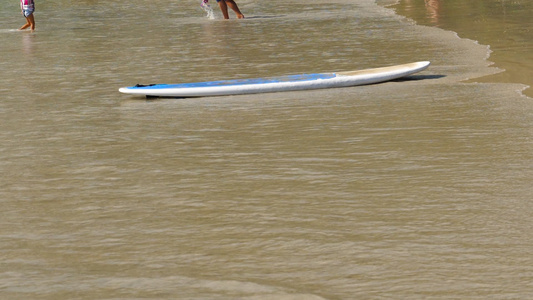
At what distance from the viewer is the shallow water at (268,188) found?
16.6 ft

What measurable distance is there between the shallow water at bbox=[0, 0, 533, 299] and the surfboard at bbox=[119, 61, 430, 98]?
0.15 m

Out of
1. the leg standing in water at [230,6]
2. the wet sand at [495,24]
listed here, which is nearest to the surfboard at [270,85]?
the wet sand at [495,24]

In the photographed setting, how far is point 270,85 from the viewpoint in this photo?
1147 centimetres

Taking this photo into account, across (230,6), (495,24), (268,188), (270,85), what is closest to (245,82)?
(270,85)

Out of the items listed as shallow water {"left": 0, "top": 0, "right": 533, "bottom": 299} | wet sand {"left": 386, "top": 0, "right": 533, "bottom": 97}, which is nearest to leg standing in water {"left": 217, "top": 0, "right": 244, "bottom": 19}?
wet sand {"left": 386, "top": 0, "right": 533, "bottom": 97}

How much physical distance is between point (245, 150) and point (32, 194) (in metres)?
2.04

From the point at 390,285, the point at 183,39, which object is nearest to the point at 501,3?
the point at 183,39

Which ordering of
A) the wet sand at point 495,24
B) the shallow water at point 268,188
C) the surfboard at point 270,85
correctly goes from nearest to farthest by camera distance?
the shallow water at point 268,188 < the surfboard at point 270,85 < the wet sand at point 495,24

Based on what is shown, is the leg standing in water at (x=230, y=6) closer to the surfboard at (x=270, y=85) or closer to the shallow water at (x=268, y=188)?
the shallow water at (x=268, y=188)

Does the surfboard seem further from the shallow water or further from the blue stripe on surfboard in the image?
the shallow water

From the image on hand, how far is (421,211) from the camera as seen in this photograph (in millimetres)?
6141

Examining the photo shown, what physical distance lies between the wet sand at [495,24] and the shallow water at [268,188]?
0.58 meters

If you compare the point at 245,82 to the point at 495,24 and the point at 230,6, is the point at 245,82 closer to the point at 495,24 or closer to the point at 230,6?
the point at 495,24

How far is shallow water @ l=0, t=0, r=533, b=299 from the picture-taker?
5.07 metres
